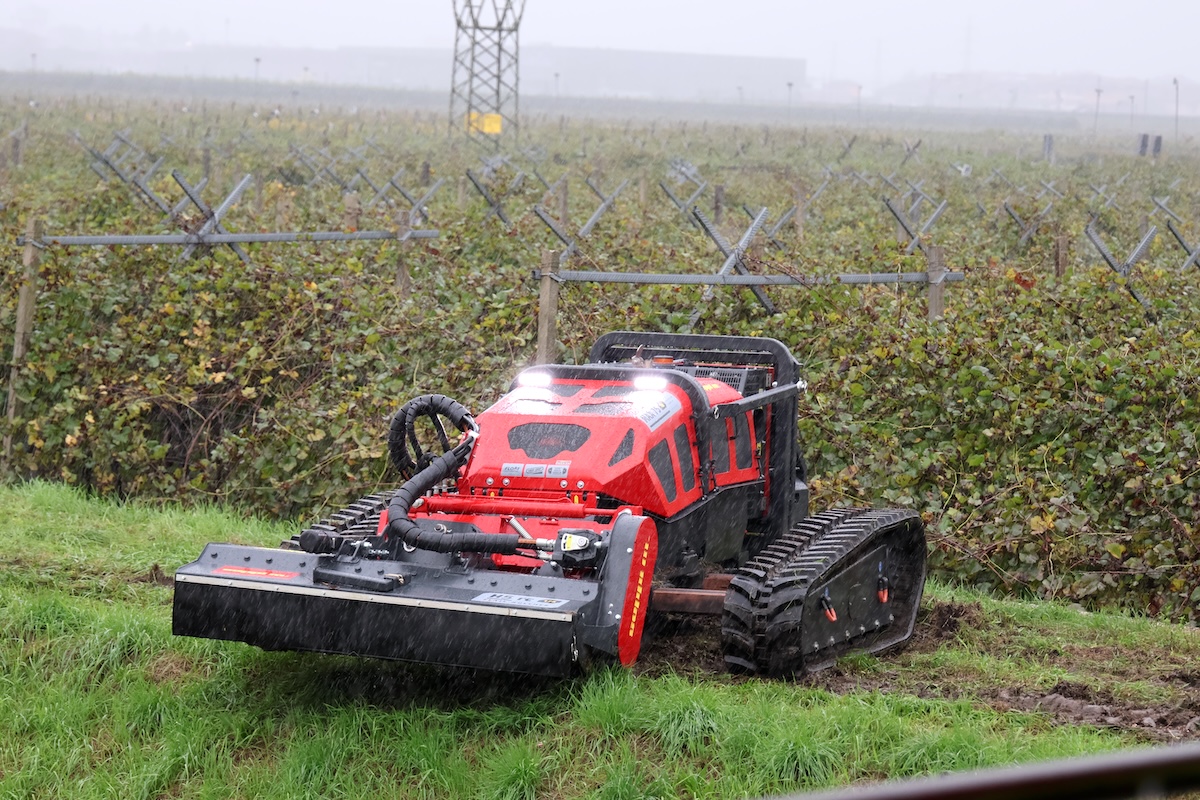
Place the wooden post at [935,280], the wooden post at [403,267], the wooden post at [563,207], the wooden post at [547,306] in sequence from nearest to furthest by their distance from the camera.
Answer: the wooden post at [547,306], the wooden post at [935,280], the wooden post at [403,267], the wooden post at [563,207]

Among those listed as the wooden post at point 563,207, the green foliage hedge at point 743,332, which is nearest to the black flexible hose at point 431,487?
the green foliage hedge at point 743,332

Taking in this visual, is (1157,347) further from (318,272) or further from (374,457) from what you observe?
(318,272)

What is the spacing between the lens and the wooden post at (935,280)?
408 inches

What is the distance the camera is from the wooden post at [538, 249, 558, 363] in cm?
1002

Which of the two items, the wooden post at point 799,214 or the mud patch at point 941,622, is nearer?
the mud patch at point 941,622

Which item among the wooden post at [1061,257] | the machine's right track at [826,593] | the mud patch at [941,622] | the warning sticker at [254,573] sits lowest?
the mud patch at [941,622]

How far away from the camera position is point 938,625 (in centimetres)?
738

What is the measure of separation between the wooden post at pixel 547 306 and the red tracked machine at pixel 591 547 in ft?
6.48

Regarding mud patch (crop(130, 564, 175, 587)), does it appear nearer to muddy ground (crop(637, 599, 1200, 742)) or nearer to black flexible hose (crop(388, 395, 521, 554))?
black flexible hose (crop(388, 395, 521, 554))

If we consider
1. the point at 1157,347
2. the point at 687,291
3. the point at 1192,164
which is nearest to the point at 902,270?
the point at 687,291

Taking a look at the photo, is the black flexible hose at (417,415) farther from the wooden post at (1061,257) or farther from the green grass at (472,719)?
the wooden post at (1061,257)

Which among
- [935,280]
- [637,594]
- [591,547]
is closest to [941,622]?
[637,594]

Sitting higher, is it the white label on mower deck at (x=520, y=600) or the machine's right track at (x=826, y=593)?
the white label on mower deck at (x=520, y=600)

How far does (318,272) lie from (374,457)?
267cm
